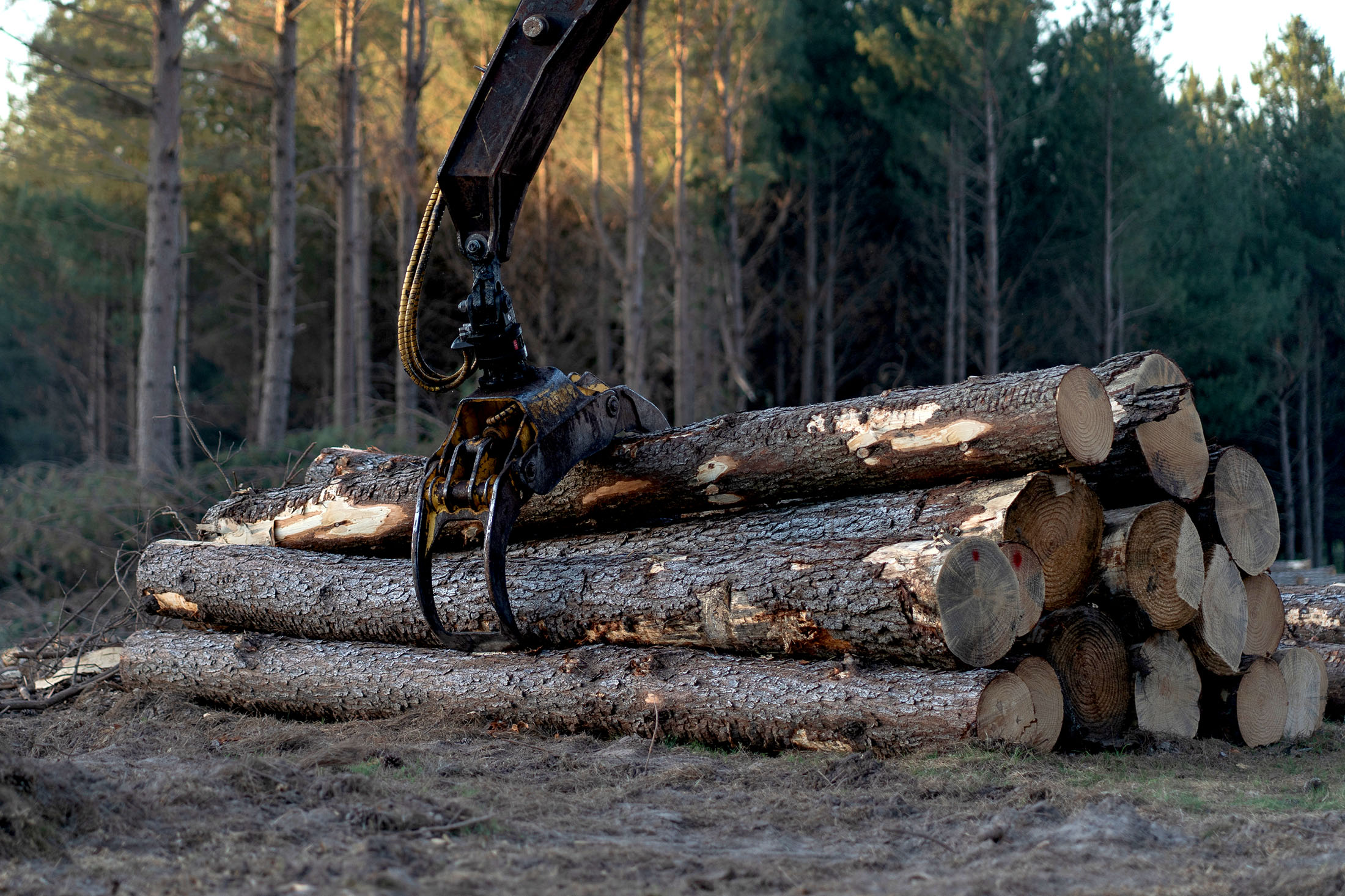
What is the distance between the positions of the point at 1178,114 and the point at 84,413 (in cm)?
3139

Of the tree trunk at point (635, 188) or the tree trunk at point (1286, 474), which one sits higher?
the tree trunk at point (635, 188)

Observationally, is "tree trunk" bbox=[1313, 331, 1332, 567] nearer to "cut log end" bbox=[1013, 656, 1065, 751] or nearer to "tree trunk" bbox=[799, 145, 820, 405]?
"tree trunk" bbox=[799, 145, 820, 405]

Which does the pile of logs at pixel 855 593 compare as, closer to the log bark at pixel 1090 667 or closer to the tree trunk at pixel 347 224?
the log bark at pixel 1090 667

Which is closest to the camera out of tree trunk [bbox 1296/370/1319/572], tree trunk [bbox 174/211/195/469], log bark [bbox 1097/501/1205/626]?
log bark [bbox 1097/501/1205/626]

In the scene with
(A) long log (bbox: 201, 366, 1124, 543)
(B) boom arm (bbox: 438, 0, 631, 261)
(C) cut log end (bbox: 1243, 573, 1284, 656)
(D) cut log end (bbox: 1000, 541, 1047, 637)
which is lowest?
(C) cut log end (bbox: 1243, 573, 1284, 656)

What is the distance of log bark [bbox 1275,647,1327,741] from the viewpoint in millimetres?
5641

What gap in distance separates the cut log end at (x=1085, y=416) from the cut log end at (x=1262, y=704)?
5.03ft

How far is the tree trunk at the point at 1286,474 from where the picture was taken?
2628cm

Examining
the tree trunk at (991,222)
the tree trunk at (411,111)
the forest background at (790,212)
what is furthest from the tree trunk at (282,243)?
the tree trunk at (991,222)

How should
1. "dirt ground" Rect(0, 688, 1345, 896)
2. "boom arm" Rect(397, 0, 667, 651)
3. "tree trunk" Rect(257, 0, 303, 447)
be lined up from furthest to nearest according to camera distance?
1. "tree trunk" Rect(257, 0, 303, 447)
2. "boom arm" Rect(397, 0, 667, 651)
3. "dirt ground" Rect(0, 688, 1345, 896)

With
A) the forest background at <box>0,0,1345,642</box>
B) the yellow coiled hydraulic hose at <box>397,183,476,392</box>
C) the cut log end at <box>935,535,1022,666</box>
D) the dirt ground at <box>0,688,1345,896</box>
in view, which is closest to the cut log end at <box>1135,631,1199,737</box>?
the dirt ground at <box>0,688,1345,896</box>

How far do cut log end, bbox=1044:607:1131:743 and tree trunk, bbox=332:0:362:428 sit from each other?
1276 cm

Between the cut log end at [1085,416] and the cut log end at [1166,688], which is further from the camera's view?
Result: the cut log end at [1166,688]

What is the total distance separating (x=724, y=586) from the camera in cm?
481
